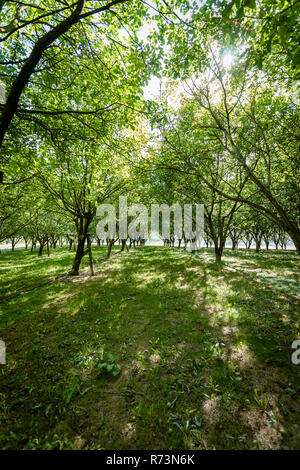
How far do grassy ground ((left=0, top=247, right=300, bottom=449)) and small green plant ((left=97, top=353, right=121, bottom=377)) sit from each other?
0.02 metres

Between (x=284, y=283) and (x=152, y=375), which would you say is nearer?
(x=152, y=375)

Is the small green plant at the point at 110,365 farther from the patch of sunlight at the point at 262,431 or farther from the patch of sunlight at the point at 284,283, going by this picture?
the patch of sunlight at the point at 284,283

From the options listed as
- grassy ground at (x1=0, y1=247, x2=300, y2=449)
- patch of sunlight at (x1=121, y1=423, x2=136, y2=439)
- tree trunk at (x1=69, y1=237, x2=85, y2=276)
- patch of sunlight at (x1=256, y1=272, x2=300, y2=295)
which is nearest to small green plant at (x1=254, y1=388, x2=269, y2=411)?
grassy ground at (x1=0, y1=247, x2=300, y2=449)

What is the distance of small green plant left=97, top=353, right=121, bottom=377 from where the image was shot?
3.86m

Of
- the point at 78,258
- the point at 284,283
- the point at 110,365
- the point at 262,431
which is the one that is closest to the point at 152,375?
the point at 110,365

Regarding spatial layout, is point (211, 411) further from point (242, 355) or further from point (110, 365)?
point (110, 365)

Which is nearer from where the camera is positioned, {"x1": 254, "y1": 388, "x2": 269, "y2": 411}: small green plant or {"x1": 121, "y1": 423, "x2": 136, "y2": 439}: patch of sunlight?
{"x1": 121, "y1": 423, "x2": 136, "y2": 439}: patch of sunlight

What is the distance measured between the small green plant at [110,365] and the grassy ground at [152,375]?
2cm

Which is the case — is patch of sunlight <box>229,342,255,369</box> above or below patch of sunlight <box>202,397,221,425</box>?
above

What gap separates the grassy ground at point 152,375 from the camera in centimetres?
268

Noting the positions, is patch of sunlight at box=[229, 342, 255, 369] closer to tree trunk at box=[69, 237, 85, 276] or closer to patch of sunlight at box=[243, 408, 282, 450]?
patch of sunlight at box=[243, 408, 282, 450]

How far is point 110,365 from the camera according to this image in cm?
393

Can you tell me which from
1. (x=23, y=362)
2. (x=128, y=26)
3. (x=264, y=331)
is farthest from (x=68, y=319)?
(x=128, y=26)

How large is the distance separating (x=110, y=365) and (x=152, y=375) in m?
1.00
